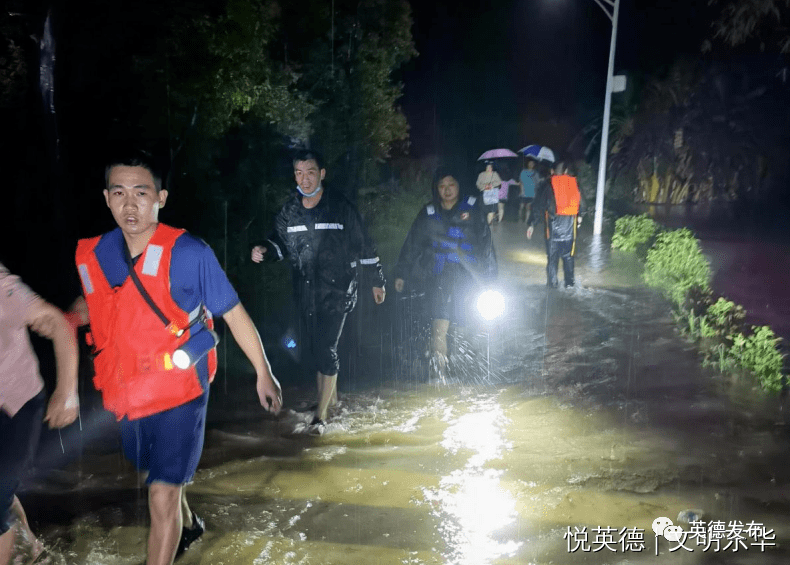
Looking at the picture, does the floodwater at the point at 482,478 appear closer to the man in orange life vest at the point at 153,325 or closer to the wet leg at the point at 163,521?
the wet leg at the point at 163,521

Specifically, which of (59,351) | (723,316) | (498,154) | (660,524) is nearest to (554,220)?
(723,316)

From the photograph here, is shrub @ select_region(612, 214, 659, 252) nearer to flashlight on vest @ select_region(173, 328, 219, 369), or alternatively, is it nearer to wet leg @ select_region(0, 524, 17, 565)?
flashlight on vest @ select_region(173, 328, 219, 369)

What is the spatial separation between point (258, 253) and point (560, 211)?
6.15 m

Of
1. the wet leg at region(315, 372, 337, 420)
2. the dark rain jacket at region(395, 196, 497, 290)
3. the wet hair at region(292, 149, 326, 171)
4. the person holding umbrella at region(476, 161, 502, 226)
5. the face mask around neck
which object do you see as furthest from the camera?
the person holding umbrella at region(476, 161, 502, 226)

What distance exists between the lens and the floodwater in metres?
4.09

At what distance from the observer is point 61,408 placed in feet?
11.2

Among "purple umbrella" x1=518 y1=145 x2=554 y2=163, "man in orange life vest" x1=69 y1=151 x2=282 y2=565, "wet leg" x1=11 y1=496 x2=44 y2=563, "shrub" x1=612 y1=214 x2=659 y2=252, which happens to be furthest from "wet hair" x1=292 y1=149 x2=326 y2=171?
"purple umbrella" x1=518 y1=145 x2=554 y2=163

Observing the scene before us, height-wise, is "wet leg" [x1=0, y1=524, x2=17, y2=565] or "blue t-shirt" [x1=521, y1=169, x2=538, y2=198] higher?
"blue t-shirt" [x1=521, y1=169, x2=538, y2=198]

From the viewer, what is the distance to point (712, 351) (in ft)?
25.8

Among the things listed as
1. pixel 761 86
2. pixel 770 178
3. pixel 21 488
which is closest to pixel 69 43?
pixel 21 488

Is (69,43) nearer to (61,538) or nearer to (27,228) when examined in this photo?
(27,228)

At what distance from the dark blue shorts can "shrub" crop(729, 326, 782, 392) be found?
527 centimetres

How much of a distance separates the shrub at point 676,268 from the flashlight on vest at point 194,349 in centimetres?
780

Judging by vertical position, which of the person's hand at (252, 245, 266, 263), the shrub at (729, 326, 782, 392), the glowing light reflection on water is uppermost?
the person's hand at (252, 245, 266, 263)
